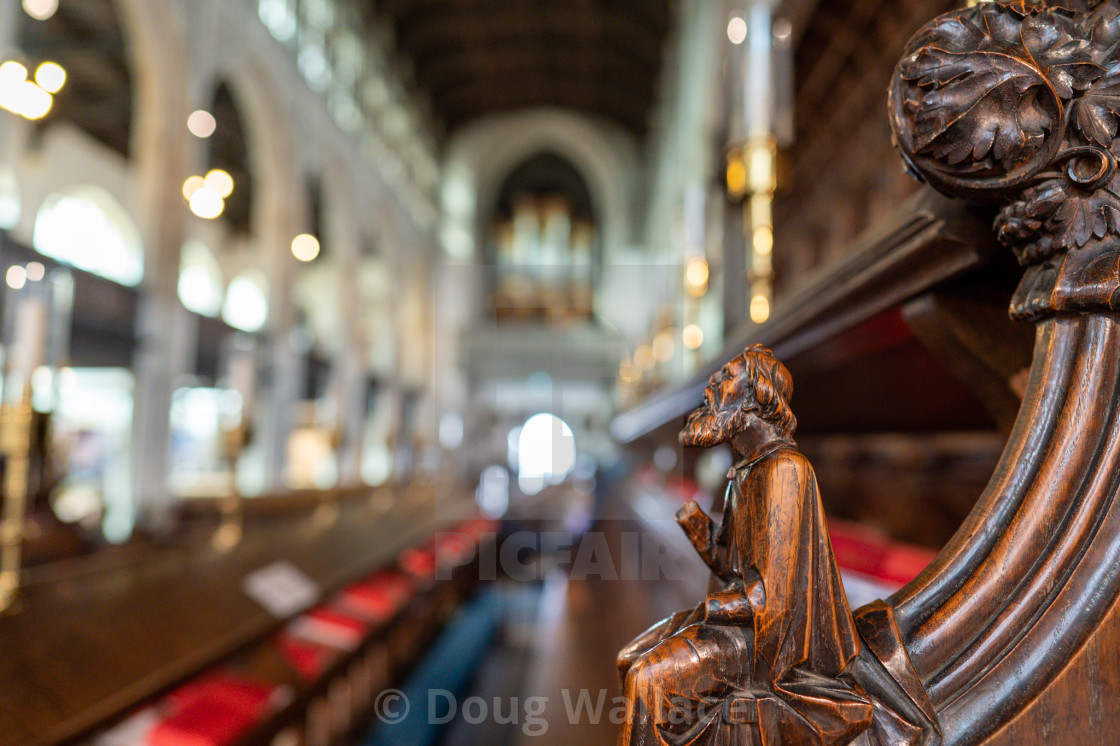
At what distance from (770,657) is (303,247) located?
999 centimetres

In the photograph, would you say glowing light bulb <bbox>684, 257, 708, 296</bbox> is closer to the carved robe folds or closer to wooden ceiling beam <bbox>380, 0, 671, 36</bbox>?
the carved robe folds

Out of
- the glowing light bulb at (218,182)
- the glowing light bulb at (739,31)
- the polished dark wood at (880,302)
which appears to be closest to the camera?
the polished dark wood at (880,302)

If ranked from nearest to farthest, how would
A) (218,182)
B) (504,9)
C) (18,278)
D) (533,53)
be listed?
(18,278) → (218,182) → (504,9) → (533,53)

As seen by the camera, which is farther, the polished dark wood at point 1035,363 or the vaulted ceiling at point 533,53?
the vaulted ceiling at point 533,53

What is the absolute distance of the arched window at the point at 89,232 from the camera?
7.83 meters

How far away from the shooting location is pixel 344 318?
11.3 metres

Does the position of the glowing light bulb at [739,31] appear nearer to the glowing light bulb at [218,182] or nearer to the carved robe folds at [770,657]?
the carved robe folds at [770,657]

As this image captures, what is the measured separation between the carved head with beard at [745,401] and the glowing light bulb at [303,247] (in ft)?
31.5

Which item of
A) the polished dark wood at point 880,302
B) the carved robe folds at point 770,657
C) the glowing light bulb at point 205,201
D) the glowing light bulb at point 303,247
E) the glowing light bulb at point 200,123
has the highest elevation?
the glowing light bulb at point 200,123

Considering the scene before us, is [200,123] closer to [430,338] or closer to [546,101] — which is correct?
[430,338]

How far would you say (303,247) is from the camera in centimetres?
946

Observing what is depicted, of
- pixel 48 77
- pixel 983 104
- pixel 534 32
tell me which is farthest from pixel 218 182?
pixel 534 32

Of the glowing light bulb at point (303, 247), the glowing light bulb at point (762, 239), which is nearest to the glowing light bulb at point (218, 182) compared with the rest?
the glowing light bulb at point (303, 247)

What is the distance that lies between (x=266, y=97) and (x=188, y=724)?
865 cm
